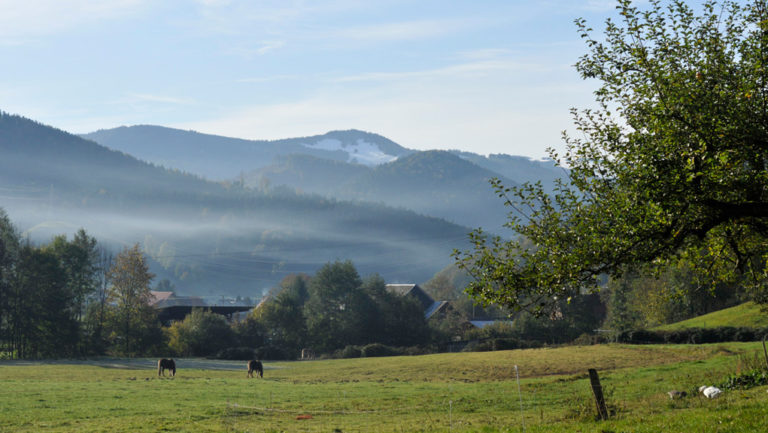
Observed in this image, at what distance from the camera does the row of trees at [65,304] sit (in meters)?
97.0

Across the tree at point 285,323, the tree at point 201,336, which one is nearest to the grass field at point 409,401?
the tree at point 201,336

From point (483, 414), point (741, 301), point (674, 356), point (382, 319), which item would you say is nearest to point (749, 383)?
point (483, 414)

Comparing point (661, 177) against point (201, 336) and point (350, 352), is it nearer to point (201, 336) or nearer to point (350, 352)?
point (350, 352)

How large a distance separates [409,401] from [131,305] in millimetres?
88084

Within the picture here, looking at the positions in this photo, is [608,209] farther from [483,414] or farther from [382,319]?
[382,319]

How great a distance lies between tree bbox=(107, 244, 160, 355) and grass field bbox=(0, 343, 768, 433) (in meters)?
42.5

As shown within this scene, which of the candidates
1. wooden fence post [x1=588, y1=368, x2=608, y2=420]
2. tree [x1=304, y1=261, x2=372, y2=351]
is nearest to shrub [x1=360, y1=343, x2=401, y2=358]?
tree [x1=304, y1=261, x2=372, y2=351]

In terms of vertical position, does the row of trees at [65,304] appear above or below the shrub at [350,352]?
above

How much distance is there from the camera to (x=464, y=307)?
151625mm

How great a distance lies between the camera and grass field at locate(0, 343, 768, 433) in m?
23.0

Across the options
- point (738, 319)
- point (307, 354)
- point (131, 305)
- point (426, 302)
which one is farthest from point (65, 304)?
point (738, 319)

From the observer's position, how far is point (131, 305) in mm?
113750

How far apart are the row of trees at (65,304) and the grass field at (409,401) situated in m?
35.1

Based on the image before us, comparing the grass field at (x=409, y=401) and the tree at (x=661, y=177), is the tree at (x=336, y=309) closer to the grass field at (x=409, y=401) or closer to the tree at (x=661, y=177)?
the grass field at (x=409, y=401)
